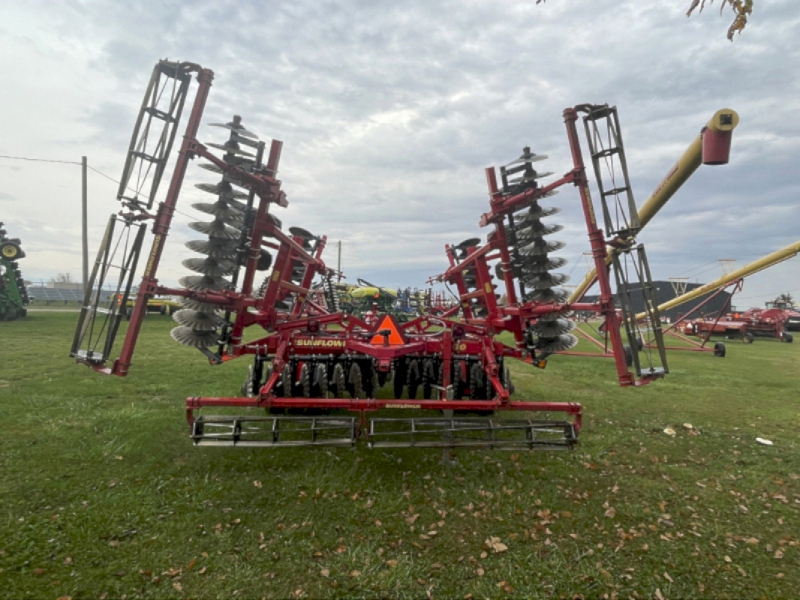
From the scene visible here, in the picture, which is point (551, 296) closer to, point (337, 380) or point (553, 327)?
point (553, 327)

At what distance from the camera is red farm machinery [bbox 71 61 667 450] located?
4.95 meters

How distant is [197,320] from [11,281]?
71.1 ft

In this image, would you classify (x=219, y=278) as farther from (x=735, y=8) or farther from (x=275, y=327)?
(x=735, y=8)

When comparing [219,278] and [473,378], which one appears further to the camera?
[473,378]

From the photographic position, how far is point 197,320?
639 centimetres

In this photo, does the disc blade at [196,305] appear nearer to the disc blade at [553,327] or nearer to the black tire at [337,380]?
the black tire at [337,380]

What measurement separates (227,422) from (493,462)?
126 inches

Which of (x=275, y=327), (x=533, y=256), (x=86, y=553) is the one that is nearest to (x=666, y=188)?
(x=533, y=256)

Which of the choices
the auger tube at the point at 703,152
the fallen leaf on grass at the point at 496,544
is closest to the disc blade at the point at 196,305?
the fallen leaf on grass at the point at 496,544

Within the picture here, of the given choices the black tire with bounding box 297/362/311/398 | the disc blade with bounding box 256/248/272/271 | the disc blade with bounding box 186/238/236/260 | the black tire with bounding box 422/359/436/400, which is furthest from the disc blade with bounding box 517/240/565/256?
the disc blade with bounding box 186/238/236/260

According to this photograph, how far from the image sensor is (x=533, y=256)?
7.15 meters

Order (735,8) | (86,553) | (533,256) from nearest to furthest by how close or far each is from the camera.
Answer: (735,8), (86,553), (533,256)

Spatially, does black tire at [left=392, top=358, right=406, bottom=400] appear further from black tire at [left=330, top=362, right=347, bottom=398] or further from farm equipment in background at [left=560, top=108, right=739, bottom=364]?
farm equipment in background at [left=560, top=108, right=739, bottom=364]

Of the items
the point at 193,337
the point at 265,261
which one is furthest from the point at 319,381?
the point at 265,261
